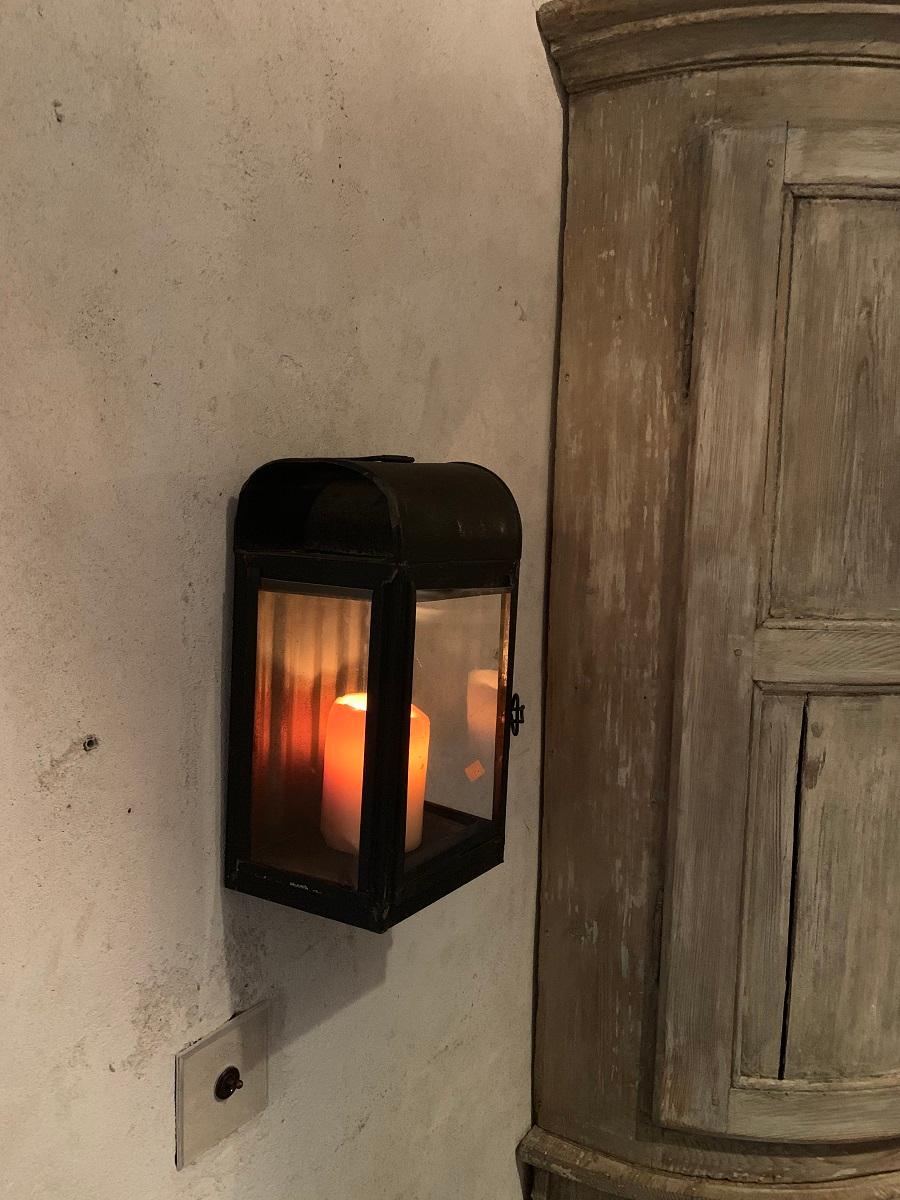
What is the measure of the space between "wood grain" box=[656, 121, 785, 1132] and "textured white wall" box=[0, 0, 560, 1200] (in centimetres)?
28

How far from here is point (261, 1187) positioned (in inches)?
37.2

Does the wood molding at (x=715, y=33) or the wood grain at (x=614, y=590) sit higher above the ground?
the wood molding at (x=715, y=33)

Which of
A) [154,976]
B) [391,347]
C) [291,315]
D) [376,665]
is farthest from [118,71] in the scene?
[154,976]

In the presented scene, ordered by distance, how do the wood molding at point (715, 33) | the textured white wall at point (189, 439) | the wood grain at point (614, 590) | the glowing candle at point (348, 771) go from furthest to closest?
the wood grain at point (614, 590), the wood molding at point (715, 33), the glowing candle at point (348, 771), the textured white wall at point (189, 439)

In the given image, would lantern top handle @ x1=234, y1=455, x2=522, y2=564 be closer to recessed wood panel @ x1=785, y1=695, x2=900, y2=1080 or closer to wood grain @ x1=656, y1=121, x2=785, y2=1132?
wood grain @ x1=656, y1=121, x2=785, y2=1132

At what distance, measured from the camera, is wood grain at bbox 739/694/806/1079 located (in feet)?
4.04

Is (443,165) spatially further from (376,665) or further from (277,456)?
(376,665)

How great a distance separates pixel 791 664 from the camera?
1215mm

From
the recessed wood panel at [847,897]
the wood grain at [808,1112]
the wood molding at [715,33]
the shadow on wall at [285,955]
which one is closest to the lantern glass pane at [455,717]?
the shadow on wall at [285,955]

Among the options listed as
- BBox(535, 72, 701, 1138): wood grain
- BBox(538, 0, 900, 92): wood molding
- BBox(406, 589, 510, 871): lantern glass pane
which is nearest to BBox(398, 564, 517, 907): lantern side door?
BBox(406, 589, 510, 871): lantern glass pane

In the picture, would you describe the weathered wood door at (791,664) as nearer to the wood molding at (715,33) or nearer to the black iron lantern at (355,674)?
the wood molding at (715,33)

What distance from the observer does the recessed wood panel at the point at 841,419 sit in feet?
3.89

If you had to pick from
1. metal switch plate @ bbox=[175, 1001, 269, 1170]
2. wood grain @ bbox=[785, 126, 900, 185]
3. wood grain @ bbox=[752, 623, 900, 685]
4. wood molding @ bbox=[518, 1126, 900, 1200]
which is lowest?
wood molding @ bbox=[518, 1126, 900, 1200]

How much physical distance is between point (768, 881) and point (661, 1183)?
44 cm
